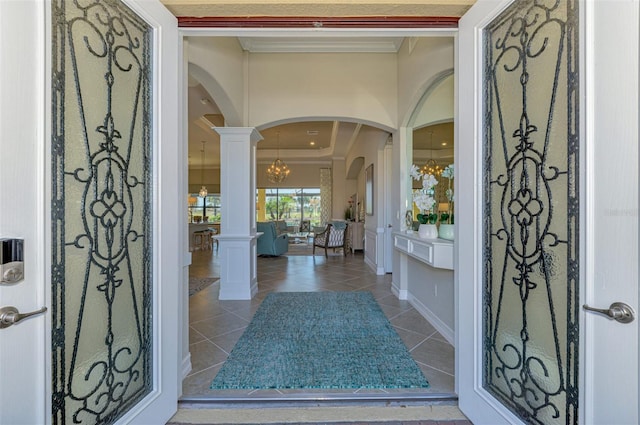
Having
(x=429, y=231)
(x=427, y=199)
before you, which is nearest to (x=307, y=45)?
(x=427, y=199)

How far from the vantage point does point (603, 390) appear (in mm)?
1071

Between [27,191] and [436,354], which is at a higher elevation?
[27,191]

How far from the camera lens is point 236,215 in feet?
13.6

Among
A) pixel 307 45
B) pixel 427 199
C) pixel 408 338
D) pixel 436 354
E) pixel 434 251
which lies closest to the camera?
pixel 436 354

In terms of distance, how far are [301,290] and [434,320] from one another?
2.19 metres

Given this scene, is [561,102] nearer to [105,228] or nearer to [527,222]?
[527,222]

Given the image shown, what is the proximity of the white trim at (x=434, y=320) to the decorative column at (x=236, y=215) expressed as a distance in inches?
90.1

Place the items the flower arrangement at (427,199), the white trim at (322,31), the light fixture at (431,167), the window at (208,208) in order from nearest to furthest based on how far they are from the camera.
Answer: the white trim at (322,31), the flower arrangement at (427,199), the light fixture at (431,167), the window at (208,208)

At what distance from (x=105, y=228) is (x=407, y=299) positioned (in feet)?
12.1

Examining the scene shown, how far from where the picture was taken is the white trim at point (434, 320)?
2778mm

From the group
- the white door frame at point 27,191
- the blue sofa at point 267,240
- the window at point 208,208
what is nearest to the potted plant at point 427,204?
the white door frame at point 27,191

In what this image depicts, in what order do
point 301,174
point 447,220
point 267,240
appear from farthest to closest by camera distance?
point 301,174 < point 267,240 < point 447,220

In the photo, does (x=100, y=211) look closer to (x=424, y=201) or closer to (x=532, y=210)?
(x=532, y=210)

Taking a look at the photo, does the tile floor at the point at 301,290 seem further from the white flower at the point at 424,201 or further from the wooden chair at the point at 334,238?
the white flower at the point at 424,201
